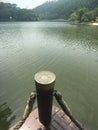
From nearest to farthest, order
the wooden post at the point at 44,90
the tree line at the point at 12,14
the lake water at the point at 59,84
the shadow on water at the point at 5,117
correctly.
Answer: the wooden post at the point at 44,90 → the shadow on water at the point at 5,117 → the lake water at the point at 59,84 → the tree line at the point at 12,14

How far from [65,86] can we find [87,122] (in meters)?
2.30

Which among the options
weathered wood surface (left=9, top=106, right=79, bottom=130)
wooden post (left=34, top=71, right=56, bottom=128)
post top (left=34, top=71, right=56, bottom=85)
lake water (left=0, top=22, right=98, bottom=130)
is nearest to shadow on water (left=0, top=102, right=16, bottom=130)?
lake water (left=0, top=22, right=98, bottom=130)

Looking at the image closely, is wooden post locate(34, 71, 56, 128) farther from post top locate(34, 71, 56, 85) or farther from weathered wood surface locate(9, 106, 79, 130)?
weathered wood surface locate(9, 106, 79, 130)

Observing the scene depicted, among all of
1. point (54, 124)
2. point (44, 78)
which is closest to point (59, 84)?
point (54, 124)

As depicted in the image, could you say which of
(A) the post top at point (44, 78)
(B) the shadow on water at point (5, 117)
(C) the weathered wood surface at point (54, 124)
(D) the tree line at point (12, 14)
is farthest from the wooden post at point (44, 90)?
(D) the tree line at point (12, 14)

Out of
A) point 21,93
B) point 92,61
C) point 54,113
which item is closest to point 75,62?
point 92,61

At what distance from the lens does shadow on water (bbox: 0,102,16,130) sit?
13.8ft

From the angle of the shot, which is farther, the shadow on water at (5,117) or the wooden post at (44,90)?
the shadow on water at (5,117)

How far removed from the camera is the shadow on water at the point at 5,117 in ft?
13.8

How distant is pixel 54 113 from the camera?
10.3 feet

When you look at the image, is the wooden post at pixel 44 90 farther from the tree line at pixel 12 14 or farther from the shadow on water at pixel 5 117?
the tree line at pixel 12 14

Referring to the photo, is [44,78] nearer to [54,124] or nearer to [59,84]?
[54,124]

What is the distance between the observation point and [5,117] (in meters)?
4.55

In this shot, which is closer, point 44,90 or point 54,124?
point 44,90
